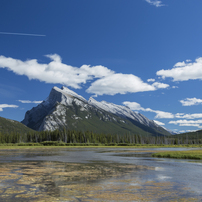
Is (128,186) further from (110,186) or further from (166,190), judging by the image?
(166,190)

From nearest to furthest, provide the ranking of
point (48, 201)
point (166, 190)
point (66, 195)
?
point (48, 201) < point (66, 195) < point (166, 190)

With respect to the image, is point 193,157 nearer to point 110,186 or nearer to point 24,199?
point 110,186

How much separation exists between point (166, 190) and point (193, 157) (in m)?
46.8

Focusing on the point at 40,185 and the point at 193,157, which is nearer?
the point at 40,185

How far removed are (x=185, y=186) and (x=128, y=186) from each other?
5.87 m

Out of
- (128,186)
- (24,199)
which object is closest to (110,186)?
(128,186)

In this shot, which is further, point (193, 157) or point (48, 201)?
point (193, 157)

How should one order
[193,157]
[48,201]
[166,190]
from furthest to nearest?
[193,157], [166,190], [48,201]

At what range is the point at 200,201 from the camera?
16172 millimetres

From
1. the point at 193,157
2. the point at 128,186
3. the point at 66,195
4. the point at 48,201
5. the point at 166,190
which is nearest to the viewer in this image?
the point at 48,201

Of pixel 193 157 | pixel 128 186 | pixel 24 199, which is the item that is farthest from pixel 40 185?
pixel 193 157

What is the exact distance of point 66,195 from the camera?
1800 centimetres

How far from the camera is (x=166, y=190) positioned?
2000 centimetres

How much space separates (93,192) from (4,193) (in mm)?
7809
